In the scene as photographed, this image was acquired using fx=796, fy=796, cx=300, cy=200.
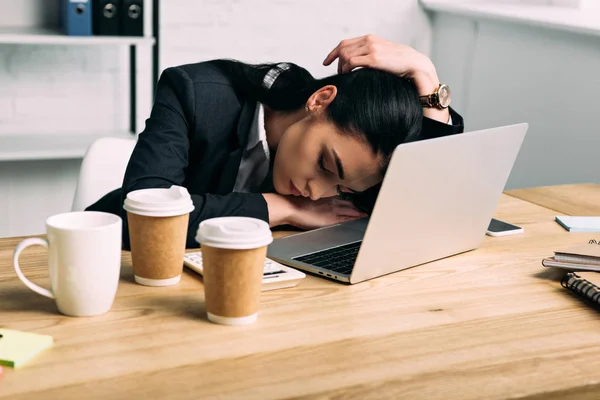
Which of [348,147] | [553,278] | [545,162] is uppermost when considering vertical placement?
[348,147]

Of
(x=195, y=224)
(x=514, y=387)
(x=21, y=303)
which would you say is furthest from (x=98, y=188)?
(x=514, y=387)

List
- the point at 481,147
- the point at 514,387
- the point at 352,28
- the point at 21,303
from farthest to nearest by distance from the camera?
1. the point at 352,28
2. the point at 481,147
3. the point at 21,303
4. the point at 514,387

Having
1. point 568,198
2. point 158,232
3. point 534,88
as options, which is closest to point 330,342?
point 158,232

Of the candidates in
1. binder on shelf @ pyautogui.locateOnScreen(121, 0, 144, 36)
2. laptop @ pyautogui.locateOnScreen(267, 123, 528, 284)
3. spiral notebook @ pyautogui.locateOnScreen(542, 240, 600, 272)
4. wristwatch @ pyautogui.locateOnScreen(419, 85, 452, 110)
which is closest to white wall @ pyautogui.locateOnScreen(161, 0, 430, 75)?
binder on shelf @ pyautogui.locateOnScreen(121, 0, 144, 36)

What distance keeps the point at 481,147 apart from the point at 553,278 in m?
0.22

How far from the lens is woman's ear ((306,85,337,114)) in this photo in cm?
147

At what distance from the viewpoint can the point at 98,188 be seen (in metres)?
1.64

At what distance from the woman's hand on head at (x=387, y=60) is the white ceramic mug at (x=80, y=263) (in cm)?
77

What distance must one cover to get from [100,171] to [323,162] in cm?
50

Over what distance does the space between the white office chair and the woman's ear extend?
1.44ft

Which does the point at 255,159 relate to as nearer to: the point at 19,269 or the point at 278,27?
the point at 19,269

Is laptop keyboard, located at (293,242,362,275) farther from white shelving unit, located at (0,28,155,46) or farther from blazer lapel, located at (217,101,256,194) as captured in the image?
white shelving unit, located at (0,28,155,46)

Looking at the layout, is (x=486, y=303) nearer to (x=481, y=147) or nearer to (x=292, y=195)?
(x=481, y=147)

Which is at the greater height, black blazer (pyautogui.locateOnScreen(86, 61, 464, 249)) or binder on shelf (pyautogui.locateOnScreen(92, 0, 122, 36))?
binder on shelf (pyautogui.locateOnScreen(92, 0, 122, 36))
